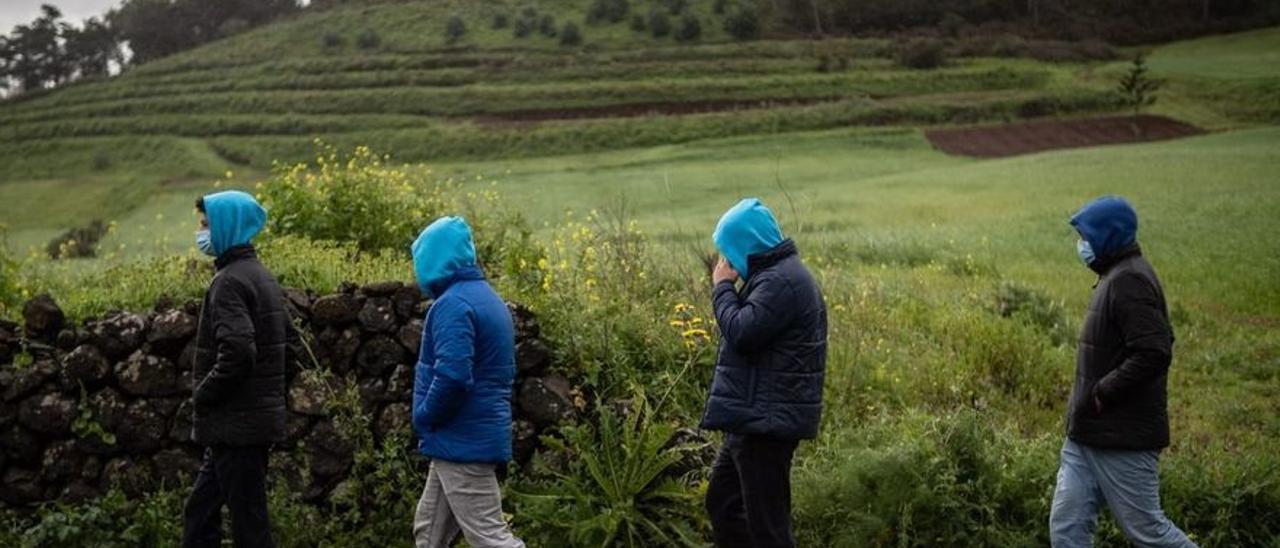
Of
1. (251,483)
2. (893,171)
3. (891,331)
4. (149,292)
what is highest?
(149,292)

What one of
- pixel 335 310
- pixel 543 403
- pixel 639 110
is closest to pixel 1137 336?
pixel 543 403

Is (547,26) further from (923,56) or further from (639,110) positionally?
(923,56)

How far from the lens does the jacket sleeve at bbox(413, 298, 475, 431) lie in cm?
570

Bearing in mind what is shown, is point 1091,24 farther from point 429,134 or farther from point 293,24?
point 293,24

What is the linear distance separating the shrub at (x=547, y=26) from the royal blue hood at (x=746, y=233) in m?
74.0

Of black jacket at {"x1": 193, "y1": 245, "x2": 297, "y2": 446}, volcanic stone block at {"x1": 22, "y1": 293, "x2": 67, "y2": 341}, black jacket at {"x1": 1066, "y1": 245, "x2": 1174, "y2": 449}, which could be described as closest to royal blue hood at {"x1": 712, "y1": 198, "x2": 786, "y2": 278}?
black jacket at {"x1": 1066, "y1": 245, "x2": 1174, "y2": 449}

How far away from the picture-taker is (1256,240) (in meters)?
17.5

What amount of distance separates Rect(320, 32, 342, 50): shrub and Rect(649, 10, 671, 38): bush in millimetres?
22300

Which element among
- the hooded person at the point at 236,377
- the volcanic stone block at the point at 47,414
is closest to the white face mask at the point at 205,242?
the hooded person at the point at 236,377

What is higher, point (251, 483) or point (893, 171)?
point (251, 483)

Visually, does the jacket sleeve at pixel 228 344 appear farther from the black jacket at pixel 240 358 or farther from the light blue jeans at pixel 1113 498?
the light blue jeans at pixel 1113 498

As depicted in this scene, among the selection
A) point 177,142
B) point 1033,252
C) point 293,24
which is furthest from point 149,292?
point 293,24

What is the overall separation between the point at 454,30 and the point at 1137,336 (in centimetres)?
7874

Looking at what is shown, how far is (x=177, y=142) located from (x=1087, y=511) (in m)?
57.5
